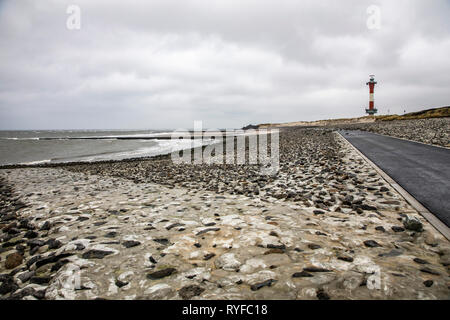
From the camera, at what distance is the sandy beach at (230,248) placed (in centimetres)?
312

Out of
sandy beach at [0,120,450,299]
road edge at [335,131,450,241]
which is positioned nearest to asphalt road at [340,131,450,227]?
road edge at [335,131,450,241]

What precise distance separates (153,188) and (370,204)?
8205mm

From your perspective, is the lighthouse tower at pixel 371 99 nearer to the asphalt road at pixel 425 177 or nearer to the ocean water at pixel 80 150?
the ocean water at pixel 80 150

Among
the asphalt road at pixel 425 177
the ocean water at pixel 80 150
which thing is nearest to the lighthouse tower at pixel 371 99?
the ocean water at pixel 80 150

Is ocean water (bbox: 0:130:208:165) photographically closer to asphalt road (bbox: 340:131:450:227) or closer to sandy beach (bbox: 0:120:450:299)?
sandy beach (bbox: 0:120:450:299)

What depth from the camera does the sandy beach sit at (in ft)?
10.2

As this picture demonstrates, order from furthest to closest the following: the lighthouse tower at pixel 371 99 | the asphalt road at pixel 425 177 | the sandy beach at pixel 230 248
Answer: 1. the lighthouse tower at pixel 371 99
2. the asphalt road at pixel 425 177
3. the sandy beach at pixel 230 248

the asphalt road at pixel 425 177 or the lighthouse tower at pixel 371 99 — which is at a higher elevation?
the lighthouse tower at pixel 371 99

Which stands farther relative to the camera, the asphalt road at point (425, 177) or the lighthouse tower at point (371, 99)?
the lighthouse tower at point (371, 99)

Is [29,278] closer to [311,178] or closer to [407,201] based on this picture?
[407,201]

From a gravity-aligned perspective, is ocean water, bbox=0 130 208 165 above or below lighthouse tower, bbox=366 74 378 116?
below

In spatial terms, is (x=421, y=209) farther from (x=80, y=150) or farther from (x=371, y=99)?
(x=371, y=99)
